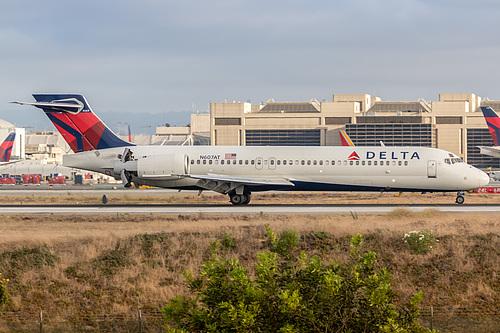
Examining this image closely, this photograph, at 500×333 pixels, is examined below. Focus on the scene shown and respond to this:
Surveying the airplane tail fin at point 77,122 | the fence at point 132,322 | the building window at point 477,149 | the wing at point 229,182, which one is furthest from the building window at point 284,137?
the fence at point 132,322

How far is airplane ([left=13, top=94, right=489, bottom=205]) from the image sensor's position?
1646 inches

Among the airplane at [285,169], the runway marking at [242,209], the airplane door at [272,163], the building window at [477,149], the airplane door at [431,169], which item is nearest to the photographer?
the runway marking at [242,209]

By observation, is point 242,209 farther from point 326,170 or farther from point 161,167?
point 326,170

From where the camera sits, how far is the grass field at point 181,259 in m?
21.6

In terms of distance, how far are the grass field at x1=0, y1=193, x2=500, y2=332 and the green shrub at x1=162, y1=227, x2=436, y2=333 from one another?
8534mm

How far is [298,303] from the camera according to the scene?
1065 centimetres

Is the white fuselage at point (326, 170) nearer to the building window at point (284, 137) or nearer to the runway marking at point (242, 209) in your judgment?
the runway marking at point (242, 209)

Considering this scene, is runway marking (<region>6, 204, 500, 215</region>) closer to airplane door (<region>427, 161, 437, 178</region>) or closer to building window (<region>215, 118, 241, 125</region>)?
airplane door (<region>427, 161, 437, 178</region>)

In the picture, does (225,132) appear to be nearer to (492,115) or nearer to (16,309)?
(492,115)

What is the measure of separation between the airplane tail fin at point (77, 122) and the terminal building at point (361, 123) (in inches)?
4922

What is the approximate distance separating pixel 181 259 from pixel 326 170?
18783 mm

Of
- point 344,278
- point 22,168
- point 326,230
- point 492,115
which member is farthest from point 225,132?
point 344,278

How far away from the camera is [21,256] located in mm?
25594

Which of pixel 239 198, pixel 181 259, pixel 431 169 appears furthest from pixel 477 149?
pixel 181 259
